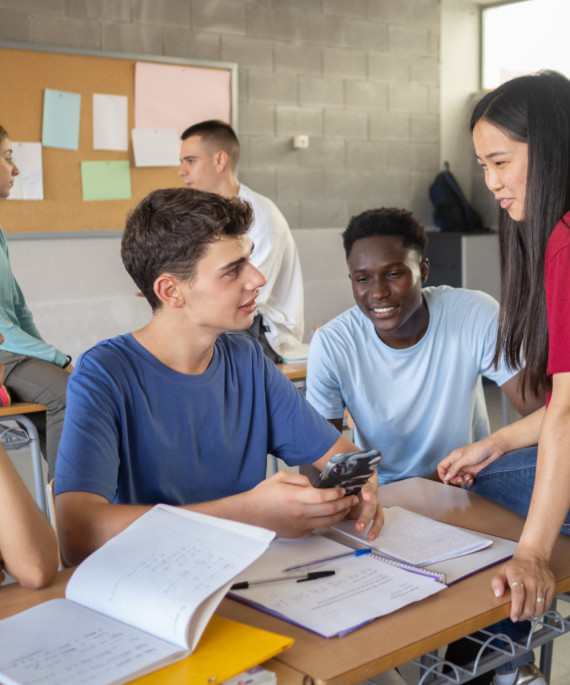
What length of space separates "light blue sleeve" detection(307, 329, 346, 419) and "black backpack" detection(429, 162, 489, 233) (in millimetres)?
4298

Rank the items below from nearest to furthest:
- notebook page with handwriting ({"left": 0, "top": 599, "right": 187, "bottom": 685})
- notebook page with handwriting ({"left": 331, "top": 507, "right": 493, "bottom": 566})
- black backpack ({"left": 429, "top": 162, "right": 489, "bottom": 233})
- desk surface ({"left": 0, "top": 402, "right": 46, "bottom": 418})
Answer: notebook page with handwriting ({"left": 0, "top": 599, "right": 187, "bottom": 685}) → notebook page with handwriting ({"left": 331, "top": 507, "right": 493, "bottom": 566}) → desk surface ({"left": 0, "top": 402, "right": 46, "bottom": 418}) → black backpack ({"left": 429, "top": 162, "right": 489, "bottom": 233})

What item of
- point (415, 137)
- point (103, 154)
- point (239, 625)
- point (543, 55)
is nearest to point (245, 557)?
point (239, 625)

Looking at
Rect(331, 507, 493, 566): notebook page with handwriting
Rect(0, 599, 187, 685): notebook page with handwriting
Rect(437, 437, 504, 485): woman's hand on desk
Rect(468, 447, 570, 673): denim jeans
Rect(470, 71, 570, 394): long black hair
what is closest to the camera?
Rect(0, 599, 187, 685): notebook page with handwriting

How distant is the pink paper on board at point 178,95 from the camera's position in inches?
189

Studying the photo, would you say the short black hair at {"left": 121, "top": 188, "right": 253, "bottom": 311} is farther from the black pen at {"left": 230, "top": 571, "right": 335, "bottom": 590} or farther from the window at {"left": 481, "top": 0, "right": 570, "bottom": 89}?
the window at {"left": 481, "top": 0, "right": 570, "bottom": 89}

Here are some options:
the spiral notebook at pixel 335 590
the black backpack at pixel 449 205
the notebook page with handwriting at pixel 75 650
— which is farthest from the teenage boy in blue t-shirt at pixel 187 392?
the black backpack at pixel 449 205

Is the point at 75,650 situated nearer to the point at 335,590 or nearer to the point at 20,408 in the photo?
the point at 335,590

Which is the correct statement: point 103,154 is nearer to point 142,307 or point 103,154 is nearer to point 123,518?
point 142,307

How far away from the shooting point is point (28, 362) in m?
3.13

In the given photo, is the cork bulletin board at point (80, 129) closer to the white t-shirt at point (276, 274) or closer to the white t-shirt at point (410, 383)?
the white t-shirt at point (276, 274)

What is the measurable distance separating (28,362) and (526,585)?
2.43 meters

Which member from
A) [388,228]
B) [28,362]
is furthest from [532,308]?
[28,362]

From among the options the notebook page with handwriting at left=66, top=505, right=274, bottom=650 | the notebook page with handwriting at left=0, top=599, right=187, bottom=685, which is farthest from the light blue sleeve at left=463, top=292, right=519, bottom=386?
the notebook page with handwriting at left=0, top=599, right=187, bottom=685

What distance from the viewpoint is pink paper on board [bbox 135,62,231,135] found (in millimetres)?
4789
